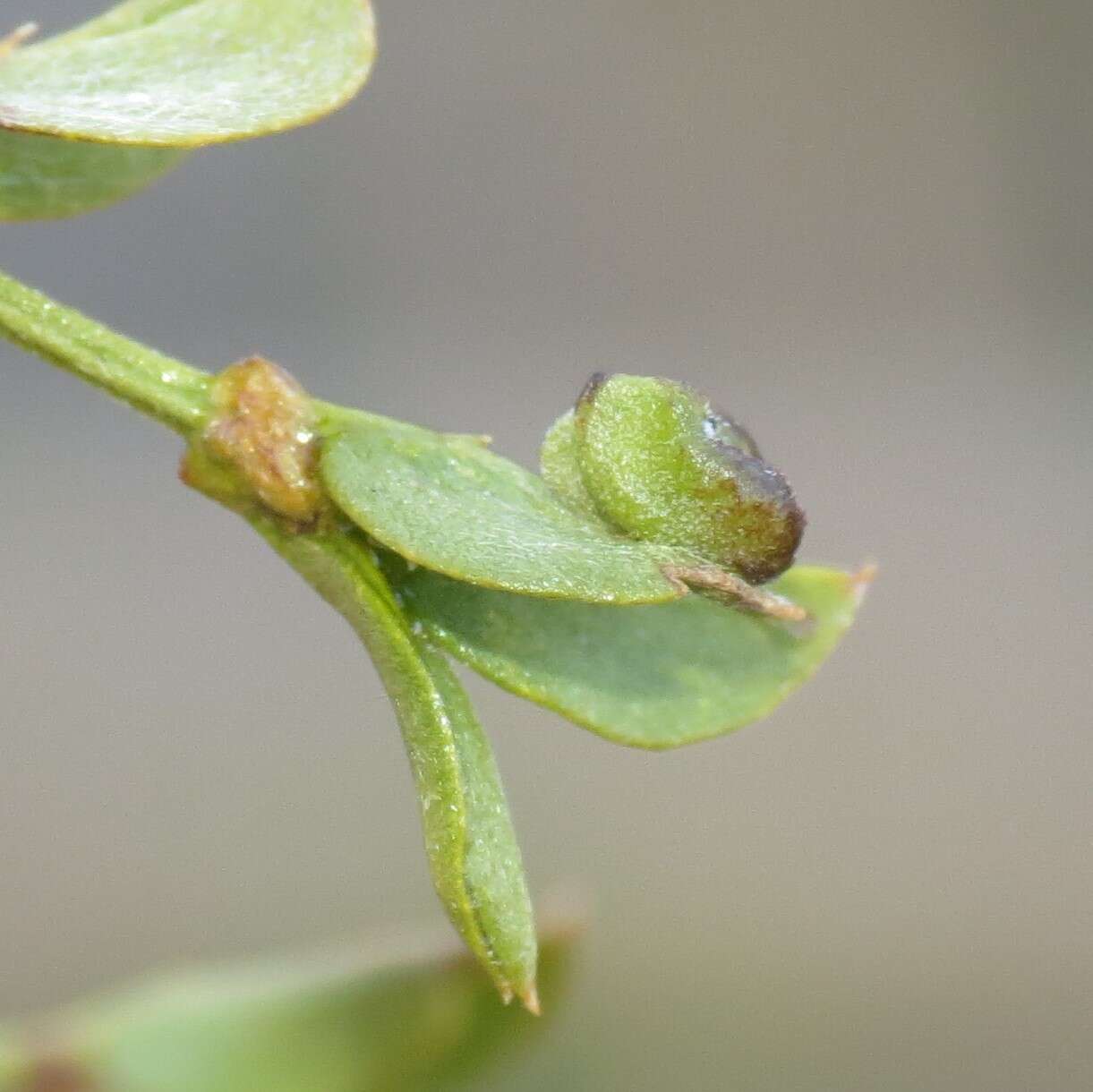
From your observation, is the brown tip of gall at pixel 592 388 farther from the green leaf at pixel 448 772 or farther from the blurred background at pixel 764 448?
the blurred background at pixel 764 448

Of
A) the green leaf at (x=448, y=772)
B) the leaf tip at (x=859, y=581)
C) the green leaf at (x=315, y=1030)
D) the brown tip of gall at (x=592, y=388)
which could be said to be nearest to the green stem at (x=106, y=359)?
the green leaf at (x=448, y=772)

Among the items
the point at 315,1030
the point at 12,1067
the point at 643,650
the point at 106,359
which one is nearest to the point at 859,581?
the point at 643,650

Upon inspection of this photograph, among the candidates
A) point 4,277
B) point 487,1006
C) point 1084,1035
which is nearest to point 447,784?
point 4,277

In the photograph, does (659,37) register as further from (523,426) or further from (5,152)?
(5,152)

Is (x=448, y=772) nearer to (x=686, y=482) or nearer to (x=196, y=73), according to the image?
(x=686, y=482)

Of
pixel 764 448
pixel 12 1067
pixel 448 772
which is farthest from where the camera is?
pixel 764 448

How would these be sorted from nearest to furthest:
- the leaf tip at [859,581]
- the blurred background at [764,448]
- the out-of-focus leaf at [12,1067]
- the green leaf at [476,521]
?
the green leaf at [476,521]
the leaf tip at [859,581]
the out-of-focus leaf at [12,1067]
the blurred background at [764,448]
